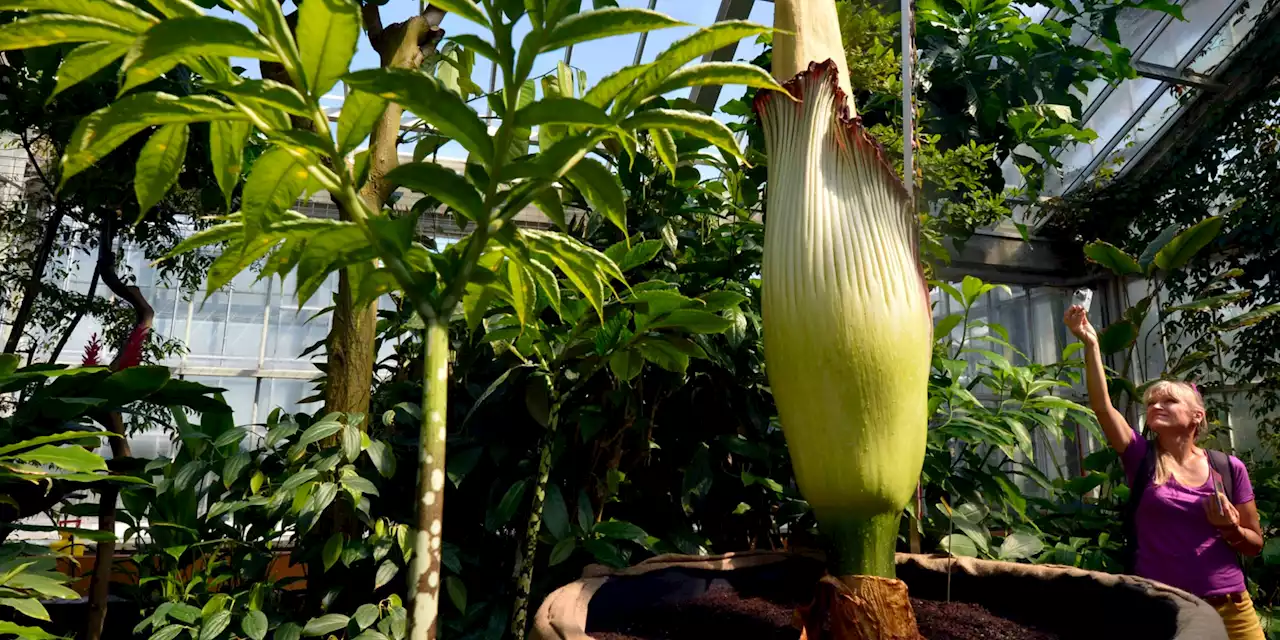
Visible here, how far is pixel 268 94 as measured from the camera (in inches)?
16.8

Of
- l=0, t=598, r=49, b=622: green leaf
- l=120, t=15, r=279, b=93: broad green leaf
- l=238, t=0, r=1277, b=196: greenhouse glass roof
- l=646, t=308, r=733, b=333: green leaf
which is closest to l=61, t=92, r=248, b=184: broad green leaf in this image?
l=120, t=15, r=279, b=93: broad green leaf

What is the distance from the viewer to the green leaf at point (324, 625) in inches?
36.6

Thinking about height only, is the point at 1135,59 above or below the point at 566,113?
above

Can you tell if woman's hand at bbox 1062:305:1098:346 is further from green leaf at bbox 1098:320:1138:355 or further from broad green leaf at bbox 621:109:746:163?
broad green leaf at bbox 621:109:746:163

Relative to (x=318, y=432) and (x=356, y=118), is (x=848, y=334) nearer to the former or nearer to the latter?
(x=356, y=118)

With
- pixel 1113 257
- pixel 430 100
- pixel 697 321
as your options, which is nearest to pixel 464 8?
pixel 430 100

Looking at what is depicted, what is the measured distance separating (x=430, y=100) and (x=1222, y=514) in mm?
1558

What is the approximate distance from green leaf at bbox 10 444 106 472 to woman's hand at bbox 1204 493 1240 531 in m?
1.67

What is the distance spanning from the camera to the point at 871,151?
663 millimetres

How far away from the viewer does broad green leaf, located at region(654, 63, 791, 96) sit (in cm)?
49

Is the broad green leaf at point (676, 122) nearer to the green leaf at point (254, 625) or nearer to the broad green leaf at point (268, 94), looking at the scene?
the broad green leaf at point (268, 94)

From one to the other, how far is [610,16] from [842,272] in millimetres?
277

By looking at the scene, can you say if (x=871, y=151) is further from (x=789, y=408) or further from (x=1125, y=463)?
(x=1125, y=463)

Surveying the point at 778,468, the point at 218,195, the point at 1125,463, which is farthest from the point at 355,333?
the point at 1125,463
